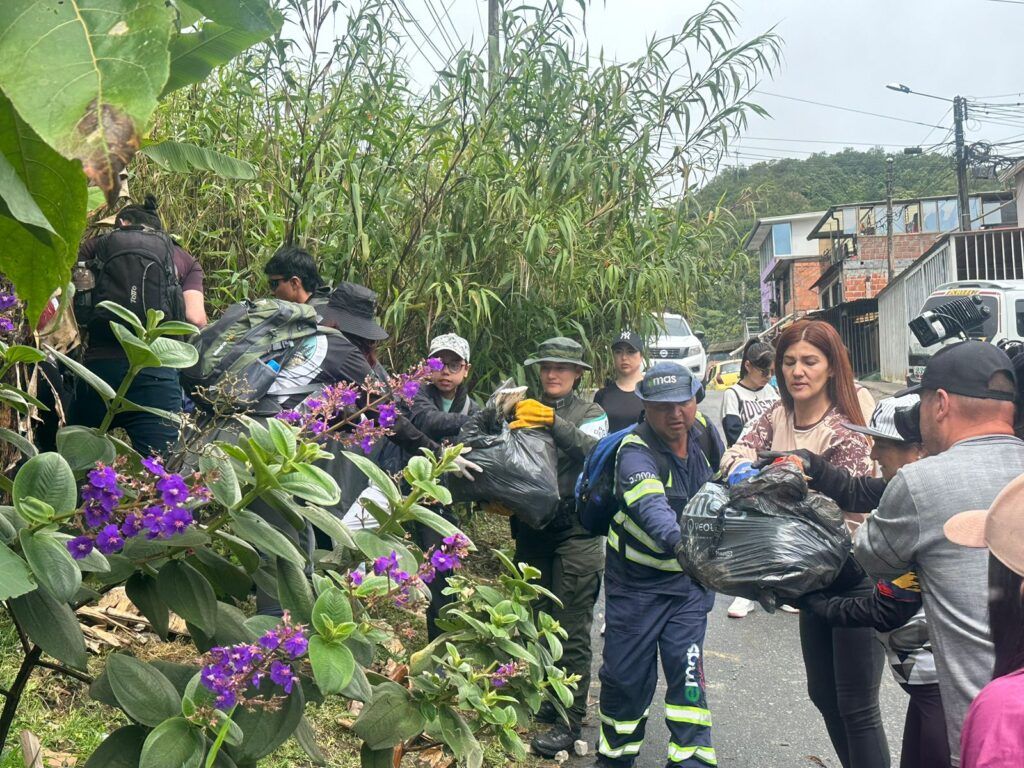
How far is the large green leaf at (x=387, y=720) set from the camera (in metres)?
1.87

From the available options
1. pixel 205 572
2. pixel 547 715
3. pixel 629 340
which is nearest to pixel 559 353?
pixel 629 340

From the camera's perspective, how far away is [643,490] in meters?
3.88

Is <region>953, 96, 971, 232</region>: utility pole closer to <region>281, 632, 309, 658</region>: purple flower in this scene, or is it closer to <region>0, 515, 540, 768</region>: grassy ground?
<region>0, 515, 540, 768</region>: grassy ground

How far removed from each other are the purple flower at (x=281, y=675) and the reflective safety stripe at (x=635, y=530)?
2521 mm

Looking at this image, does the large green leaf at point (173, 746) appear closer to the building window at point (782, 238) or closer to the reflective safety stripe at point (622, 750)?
the reflective safety stripe at point (622, 750)


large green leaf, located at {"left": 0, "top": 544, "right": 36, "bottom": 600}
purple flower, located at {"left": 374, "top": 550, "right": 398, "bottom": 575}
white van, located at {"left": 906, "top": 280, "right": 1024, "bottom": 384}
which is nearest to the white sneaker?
purple flower, located at {"left": 374, "top": 550, "right": 398, "bottom": 575}

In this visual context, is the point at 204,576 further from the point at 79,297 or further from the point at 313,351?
the point at 79,297

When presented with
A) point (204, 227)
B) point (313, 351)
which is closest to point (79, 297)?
point (313, 351)

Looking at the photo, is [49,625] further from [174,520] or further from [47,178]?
[47,178]

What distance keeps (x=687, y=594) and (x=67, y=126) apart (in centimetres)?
382

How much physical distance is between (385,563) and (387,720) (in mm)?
334

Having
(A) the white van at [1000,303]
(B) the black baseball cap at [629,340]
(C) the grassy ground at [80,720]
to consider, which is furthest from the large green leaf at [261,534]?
(A) the white van at [1000,303]

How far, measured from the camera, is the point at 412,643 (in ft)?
16.1

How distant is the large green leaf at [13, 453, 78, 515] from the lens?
1.36m
